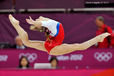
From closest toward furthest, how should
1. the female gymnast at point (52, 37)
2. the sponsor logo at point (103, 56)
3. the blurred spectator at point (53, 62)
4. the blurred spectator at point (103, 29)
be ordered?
the female gymnast at point (52, 37)
the blurred spectator at point (103, 29)
the blurred spectator at point (53, 62)
the sponsor logo at point (103, 56)

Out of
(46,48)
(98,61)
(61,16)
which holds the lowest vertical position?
(98,61)

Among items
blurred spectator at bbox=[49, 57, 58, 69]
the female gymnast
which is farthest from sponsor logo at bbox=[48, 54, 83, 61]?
the female gymnast

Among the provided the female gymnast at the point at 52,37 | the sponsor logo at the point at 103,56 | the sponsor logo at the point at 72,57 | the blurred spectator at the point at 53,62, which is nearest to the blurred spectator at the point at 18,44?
the sponsor logo at the point at 72,57

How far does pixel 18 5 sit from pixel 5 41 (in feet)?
7.28

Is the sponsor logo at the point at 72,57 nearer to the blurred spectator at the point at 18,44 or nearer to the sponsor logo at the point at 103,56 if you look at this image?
the sponsor logo at the point at 103,56

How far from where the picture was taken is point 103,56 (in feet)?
24.5

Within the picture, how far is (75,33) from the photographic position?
27.5 feet

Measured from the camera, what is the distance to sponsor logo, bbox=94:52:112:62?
7439 millimetres

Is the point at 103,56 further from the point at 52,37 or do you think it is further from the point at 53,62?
the point at 52,37

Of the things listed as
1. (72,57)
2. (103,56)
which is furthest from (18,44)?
(103,56)

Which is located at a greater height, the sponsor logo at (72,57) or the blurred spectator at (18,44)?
the blurred spectator at (18,44)

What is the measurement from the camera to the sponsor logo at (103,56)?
7.44 metres

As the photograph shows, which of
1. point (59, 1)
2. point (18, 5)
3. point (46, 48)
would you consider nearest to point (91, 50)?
point (59, 1)

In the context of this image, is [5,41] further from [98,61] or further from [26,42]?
[26,42]
